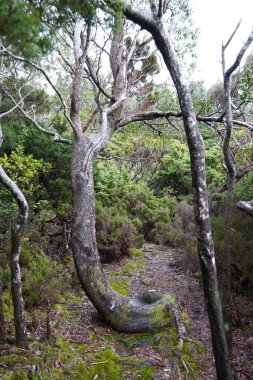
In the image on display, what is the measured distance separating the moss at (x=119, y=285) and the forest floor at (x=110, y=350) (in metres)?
0.06

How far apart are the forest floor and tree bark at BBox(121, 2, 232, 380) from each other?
97 cm

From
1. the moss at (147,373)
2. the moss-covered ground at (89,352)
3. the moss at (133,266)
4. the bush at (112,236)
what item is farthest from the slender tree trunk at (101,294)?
the bush at (112,236)

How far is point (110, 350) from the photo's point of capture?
4.34 meters

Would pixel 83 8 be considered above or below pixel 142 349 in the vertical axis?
above

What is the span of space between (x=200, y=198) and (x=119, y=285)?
3844 mm

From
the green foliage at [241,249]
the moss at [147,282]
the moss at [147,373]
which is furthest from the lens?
the moss at [147,282]

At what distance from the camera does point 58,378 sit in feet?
11.1

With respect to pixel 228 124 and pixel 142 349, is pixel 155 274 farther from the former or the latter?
pixel 228 124

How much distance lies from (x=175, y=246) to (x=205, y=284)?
22.2ft

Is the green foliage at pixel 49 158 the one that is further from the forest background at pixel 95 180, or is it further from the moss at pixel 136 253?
the moss at pixel 136 253

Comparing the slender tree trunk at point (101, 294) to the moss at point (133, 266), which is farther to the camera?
the moss at point (133, 266)

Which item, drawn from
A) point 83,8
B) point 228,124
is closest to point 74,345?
point 228,124

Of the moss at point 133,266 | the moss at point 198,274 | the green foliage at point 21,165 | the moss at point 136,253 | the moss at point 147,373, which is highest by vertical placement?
the green foliage at point 21,165

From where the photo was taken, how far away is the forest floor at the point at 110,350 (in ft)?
11.5
